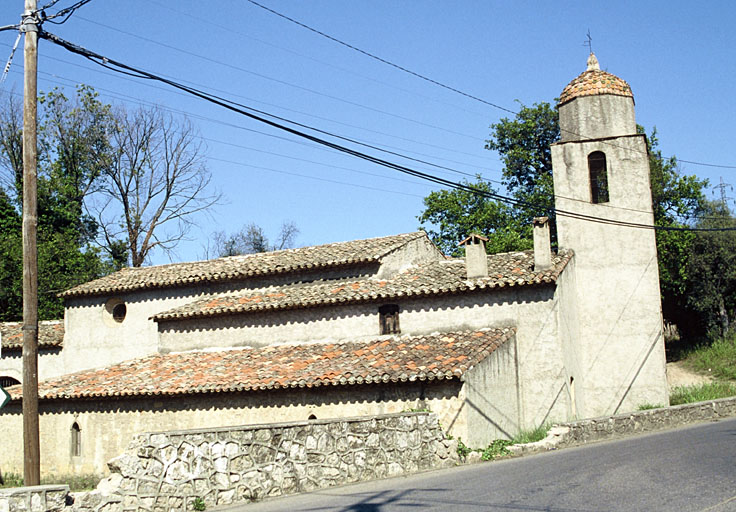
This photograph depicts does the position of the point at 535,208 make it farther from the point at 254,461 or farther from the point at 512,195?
the point at 254,461

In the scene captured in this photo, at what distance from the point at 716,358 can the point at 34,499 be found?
30.5 meters

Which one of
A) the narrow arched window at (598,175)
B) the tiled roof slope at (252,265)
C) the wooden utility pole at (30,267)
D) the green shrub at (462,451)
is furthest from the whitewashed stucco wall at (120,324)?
the wooden utility pole at (30,267)

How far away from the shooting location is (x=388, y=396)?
17719 mm

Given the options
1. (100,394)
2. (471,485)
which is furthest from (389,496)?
(100,394)

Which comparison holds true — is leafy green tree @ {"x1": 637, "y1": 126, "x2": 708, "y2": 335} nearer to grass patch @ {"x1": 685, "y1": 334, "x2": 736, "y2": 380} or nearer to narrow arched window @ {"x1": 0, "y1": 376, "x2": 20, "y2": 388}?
grass patch @ {"x1": 685, "y1": 334, "x2": 736, "y2": 380}

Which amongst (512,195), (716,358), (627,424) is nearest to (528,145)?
(512,195)

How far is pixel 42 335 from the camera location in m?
27.3

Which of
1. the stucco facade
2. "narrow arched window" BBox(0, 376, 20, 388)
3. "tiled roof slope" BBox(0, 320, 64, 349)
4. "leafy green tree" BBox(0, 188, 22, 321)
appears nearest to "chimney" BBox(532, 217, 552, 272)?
the stucco facade

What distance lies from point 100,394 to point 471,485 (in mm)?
12850

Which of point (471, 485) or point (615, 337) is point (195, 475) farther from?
point (615, 337)

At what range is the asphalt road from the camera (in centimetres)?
896

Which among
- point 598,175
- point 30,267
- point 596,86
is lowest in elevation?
point 30,267

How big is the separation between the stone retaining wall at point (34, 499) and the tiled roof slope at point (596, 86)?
65.1 ft

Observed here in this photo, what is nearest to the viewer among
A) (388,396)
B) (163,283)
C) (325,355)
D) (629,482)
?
(629,482)
